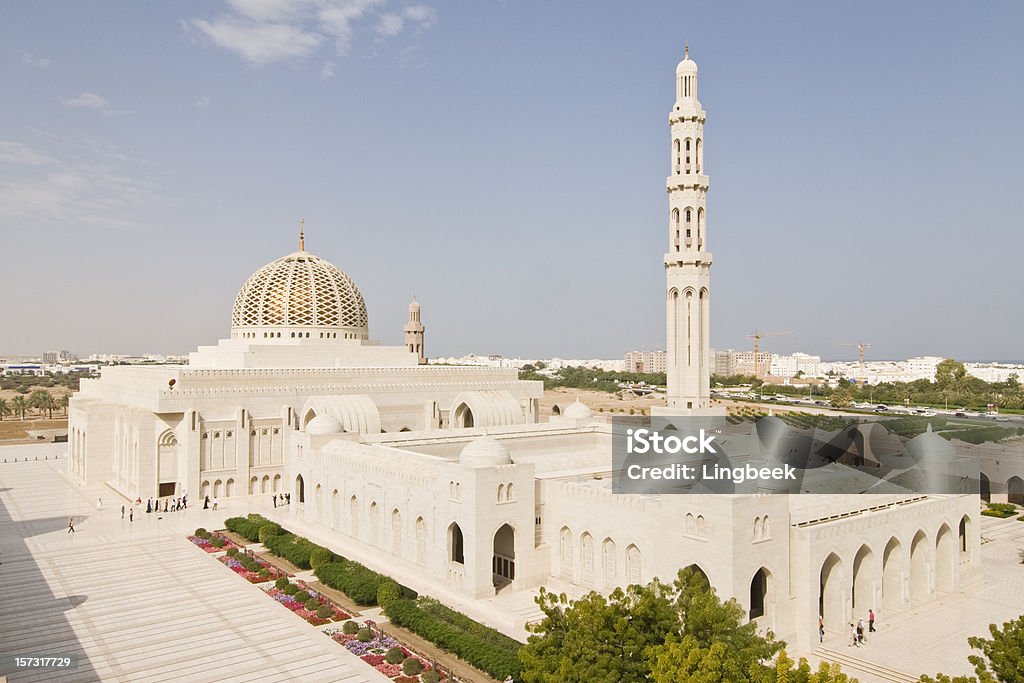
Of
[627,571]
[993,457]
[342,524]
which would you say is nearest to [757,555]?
[627,571]

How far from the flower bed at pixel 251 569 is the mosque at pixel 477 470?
2.88 meters

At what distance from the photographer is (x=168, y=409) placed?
32438 mm

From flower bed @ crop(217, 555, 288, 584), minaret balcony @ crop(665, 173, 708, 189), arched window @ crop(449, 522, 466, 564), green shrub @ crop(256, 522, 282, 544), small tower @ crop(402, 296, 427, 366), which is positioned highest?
minaret balcony @ crop(665, 173, 708, 189)

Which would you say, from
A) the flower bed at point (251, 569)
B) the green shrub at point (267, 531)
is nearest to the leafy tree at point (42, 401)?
the green shrub at point (267, 531)

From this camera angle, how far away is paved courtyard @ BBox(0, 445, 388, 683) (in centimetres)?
1619

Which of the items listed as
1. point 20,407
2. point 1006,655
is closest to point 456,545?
point 1006,655

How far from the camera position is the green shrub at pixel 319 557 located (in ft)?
74.0

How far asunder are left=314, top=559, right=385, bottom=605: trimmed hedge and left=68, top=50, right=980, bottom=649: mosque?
4.53ft

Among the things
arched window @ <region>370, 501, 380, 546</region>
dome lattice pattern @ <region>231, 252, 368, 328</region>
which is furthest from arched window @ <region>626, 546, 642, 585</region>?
dome lattice pattern @ <region>231, 252, 368, 328</region>

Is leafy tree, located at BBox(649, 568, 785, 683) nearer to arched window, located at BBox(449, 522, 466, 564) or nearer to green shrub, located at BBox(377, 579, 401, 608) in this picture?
green shrub, located at BBox(377, 579, 401, 608)

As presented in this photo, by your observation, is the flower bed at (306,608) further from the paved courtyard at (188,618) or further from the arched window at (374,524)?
the arched window at (374,524)

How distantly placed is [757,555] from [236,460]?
25247mm

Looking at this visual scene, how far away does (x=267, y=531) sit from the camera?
25.9 metres

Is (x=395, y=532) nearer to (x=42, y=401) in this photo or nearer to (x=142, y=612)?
(x=142, y=612)
